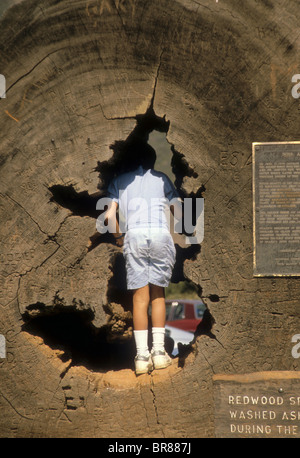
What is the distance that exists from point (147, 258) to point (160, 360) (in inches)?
27.6

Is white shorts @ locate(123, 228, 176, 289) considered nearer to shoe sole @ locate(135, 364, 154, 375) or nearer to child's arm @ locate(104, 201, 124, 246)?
child's arm @ locate(104, 201, 124, 246)

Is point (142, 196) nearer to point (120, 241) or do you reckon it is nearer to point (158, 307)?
point (120, 241)

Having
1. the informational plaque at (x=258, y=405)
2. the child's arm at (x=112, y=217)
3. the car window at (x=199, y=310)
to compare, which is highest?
the child's arm at (x=112, y=217)

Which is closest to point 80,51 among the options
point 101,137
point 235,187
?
point 101,137

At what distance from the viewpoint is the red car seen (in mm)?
10742

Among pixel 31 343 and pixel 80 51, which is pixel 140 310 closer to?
pixel 31 343

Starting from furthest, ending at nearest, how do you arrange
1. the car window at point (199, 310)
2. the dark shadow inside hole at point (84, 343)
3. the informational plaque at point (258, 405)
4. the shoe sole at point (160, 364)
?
the car window at point (199, 310)
the dark shadow inside hole at point (84, 343)
the shoe sole at point (160, 364)
the informational plaque at point (258, 405)

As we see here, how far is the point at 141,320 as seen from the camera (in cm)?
453

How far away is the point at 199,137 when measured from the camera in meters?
4.36

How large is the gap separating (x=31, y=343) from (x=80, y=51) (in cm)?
197

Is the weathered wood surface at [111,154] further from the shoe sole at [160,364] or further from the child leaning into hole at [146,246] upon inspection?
the child leaning into hole at [146,246]

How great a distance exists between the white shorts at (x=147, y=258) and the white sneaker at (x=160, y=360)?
18.4 inches

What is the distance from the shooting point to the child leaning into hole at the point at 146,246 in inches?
178

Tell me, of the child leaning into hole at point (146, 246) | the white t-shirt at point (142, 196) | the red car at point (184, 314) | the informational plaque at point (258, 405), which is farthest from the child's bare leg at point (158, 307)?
the red car at point (184, 314)
